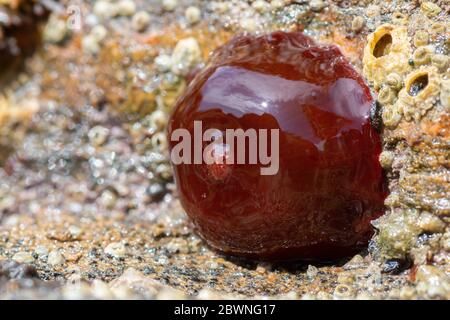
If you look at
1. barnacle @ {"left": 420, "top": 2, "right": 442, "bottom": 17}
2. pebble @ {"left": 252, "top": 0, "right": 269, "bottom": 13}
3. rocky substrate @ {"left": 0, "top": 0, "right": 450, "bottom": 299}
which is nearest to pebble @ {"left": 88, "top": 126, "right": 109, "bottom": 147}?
rocky substrate @ {"left": 0, "top": 0, "right": 450, "bottom": 299}

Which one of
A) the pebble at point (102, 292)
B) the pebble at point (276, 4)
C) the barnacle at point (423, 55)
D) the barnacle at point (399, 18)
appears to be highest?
the pebble at point (276, 4)

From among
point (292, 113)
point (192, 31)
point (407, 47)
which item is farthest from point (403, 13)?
point (192, 31)

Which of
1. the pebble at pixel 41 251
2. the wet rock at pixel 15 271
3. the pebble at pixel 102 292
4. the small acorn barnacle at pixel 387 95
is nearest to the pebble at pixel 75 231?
the pebble at pixel 41 251

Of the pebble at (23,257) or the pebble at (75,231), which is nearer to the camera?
the pebble at (23,257)

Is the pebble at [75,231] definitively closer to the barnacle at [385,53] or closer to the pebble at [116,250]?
the pebble at [116,250]

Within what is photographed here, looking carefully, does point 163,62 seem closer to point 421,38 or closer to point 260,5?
point 260,5

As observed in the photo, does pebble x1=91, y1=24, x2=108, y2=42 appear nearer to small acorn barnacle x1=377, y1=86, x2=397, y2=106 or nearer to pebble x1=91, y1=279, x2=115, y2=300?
small acorn barnacle x1=377, y1=86, x2=397, y2=106

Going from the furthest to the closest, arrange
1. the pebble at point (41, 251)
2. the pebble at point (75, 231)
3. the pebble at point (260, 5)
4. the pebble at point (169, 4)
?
the pebble at point (169, 4) → the pebble at point (260, 5) → the pebble at point (75, 231) → the pebble at point (41, 251)

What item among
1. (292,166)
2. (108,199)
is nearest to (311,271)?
(292,166)
